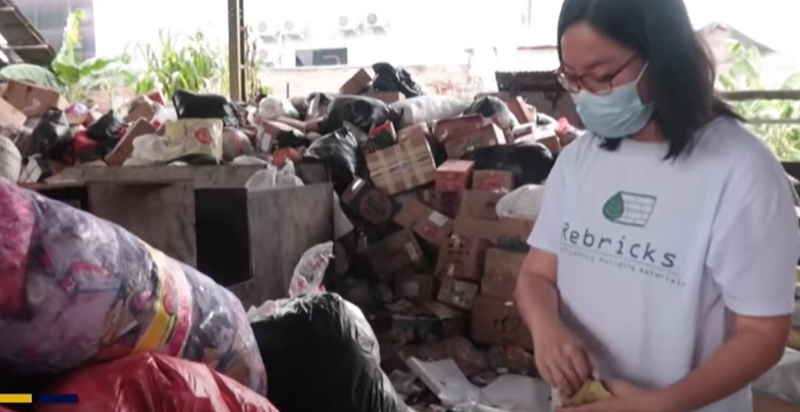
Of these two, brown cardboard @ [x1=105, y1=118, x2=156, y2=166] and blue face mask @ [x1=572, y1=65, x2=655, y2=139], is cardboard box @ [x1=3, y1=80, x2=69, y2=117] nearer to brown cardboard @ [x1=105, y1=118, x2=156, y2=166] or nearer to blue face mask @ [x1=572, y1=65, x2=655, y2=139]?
brown cardboard @ [x1=105, y1=118, x2=156, y2=166]

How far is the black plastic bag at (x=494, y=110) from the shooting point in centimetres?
391

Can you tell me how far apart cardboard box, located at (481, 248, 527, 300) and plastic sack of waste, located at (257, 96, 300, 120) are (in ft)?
5.74

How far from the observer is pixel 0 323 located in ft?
3.18

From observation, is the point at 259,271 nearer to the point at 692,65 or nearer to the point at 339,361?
the point at 339,361

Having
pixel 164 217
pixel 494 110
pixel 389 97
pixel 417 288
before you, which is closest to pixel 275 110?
pixel 389 97

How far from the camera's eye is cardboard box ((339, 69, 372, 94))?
4.64 meters

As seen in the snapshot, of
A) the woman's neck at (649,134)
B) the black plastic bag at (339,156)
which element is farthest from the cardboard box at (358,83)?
the woman's neck at (649,134)

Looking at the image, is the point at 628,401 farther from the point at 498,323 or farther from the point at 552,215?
the point at 498,323

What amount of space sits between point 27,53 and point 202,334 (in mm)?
6666

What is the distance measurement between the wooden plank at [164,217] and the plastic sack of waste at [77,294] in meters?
0.67

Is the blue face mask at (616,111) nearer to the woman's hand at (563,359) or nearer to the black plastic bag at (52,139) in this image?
the woman's hand at (563,359)

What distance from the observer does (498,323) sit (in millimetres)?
3219

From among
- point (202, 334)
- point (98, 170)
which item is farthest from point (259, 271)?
point (98, 170)

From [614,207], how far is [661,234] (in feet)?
0.25
